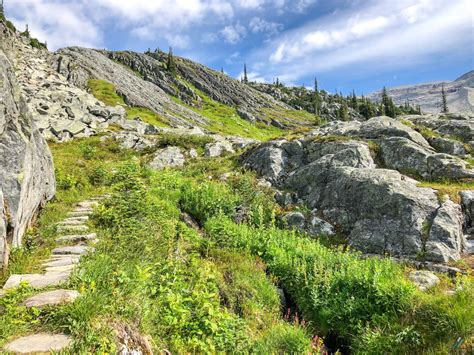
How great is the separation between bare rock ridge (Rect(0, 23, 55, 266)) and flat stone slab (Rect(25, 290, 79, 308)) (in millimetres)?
1763

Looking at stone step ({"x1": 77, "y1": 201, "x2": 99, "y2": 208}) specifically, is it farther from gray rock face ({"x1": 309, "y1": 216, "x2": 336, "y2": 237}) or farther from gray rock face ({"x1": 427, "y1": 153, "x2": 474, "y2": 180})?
gray rock face ({"x1": 427, "y1": 153, "x2": 474, "y2": 180})

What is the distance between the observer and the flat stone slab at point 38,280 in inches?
213

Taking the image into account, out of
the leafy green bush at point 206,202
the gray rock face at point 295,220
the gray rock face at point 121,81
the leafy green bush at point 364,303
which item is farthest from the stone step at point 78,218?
the gray rock face at point 121,81

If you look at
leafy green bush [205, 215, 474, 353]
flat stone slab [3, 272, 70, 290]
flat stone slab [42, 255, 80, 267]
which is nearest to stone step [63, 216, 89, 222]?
flat stone slab [42, 255, 80, 267]

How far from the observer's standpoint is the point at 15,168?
7.10 m

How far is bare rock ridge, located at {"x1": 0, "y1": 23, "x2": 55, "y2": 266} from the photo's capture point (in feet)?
21.9

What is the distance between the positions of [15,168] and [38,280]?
9.39 ft

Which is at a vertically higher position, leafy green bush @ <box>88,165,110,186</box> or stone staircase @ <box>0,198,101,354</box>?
leafy green bush @ <box>88,165,110,186</box>

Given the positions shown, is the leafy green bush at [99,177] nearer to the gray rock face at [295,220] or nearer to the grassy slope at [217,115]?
the gray rock face at [295,220]

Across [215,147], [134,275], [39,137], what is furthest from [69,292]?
[215,147]

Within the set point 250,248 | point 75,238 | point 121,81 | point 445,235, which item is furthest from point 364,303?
point 121,81

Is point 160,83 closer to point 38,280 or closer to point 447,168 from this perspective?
point 447,168

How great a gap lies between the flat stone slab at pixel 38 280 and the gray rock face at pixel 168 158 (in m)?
18.4

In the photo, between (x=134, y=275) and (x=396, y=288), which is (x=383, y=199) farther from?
(x=134, y=275)
